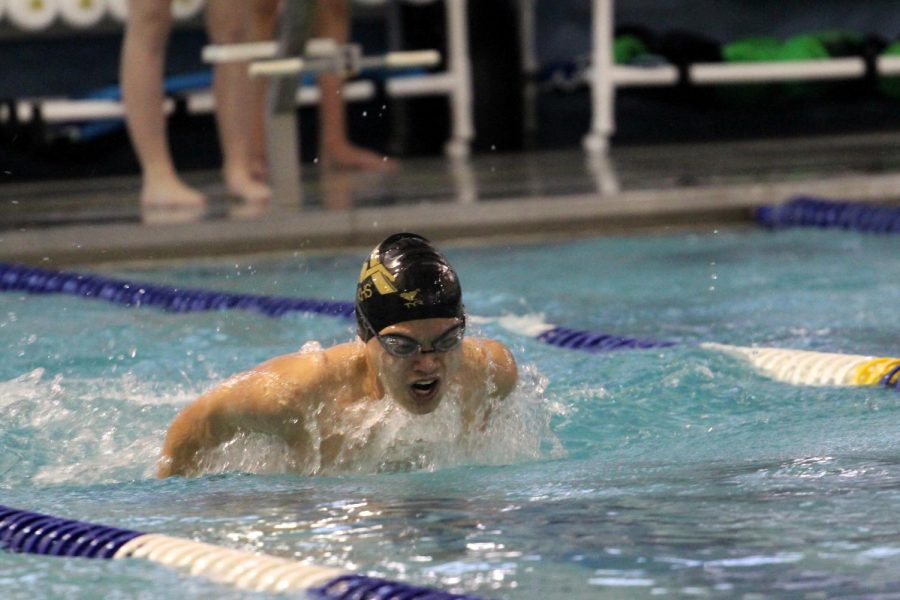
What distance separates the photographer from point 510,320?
469 centimetres

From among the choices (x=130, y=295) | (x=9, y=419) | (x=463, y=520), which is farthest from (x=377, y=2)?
(x=463, y=520)

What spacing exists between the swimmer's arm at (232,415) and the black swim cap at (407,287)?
0.21 metres

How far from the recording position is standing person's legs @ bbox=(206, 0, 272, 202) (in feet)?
21.0

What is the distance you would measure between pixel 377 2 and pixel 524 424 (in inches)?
220

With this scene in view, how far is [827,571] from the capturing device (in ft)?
7.28

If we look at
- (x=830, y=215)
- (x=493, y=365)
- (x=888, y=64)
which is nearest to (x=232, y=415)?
(x=493, y=365)

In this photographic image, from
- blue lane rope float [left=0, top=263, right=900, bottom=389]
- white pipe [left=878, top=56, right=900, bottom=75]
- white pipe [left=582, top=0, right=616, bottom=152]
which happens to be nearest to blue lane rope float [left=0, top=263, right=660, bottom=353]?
blue lane rope float [left=0, top=263, right=900, bottom=389]

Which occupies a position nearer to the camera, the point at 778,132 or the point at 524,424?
the point at 524,424

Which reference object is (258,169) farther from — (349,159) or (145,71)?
(145,71)

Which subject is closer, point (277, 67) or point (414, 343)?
point (414, 343)

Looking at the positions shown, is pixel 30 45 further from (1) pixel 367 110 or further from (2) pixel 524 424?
(2) pixel 524 424

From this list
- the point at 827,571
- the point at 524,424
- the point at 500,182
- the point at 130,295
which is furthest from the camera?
the point at 500,182

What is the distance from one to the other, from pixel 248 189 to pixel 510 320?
2177mm

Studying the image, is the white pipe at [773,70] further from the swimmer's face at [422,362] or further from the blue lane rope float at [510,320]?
the swimmer's face at [422,362]
